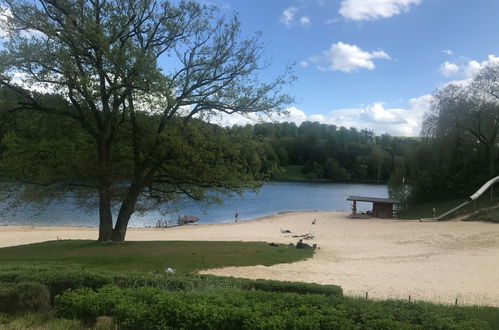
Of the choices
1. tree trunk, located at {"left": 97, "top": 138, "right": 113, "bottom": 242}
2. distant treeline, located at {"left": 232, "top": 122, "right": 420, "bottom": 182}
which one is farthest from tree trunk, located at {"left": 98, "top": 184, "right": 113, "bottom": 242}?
distant treeline, located at {"left": 232, "top": 122, "right": 420, "bottom": 182}

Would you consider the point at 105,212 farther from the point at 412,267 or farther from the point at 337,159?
the point at 337,159

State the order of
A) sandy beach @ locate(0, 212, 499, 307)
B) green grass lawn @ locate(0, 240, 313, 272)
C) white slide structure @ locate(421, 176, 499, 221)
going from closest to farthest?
sandy beach @ locate(0, 212, 499, 307) → green grass lawn @ locate(0, 240, 313, 272) → white slide structure @ locate(421, 176, 499, 221)

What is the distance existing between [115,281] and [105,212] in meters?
10.2

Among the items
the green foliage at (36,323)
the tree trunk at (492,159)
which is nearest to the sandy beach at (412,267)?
the green foliage at (36,323)

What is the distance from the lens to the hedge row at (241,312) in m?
4.58

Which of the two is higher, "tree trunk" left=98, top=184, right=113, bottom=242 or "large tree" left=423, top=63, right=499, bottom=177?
"large tree" left=423, top=63, right=499, bottom=177

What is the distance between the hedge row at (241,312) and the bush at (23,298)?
41 centimetres

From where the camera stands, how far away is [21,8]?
45.9ft

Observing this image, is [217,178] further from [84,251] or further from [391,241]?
[391,241]

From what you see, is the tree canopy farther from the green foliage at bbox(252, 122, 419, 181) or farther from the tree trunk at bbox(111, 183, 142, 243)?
the green foliage at bbox(252, 122, 419, 181)

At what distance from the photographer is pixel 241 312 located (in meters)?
4.70

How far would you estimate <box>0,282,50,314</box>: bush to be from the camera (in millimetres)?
5688

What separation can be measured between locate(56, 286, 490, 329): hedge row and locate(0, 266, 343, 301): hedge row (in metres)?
0.89

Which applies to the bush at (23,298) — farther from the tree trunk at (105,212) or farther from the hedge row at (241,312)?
the tree trunk at (105,212)
